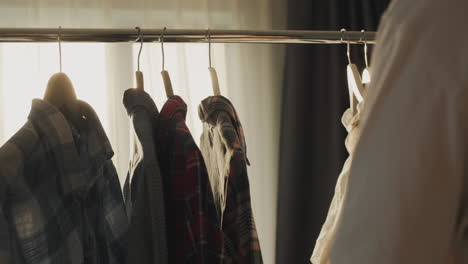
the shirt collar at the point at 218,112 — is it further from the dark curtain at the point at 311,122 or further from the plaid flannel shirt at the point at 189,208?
the dark curtain at the point at 311,122

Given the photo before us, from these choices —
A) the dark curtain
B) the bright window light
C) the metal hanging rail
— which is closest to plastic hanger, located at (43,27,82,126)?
the metal hanging rail

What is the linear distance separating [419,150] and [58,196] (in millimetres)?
414

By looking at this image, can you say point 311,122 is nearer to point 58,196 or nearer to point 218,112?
point 218,112

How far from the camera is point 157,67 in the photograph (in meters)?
1.70

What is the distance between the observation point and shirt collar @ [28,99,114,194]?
615 mm

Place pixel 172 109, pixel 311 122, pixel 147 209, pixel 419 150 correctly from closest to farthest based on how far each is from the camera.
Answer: pixel 419 150
pixel 147 209
pixel 172 109
pixel 311 122

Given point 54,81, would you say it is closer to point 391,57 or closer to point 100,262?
point 100,262

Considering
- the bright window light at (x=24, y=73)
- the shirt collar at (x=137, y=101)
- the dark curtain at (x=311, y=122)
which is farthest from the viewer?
the dark curtain at (x=311, y=122)

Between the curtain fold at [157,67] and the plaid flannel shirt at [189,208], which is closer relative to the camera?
the plaid flannel shirt at [189,208]

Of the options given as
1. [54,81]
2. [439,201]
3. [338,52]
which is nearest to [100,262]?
[54,81]

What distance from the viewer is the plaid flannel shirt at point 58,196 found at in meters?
0.58

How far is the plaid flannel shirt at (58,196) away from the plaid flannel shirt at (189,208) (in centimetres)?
6

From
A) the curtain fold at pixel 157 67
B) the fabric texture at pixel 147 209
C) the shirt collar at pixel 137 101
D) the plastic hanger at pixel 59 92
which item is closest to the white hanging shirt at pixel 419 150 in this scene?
the fabric texture at pixel 147 209

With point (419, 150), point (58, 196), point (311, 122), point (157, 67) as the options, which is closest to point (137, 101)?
point (58, 196)
